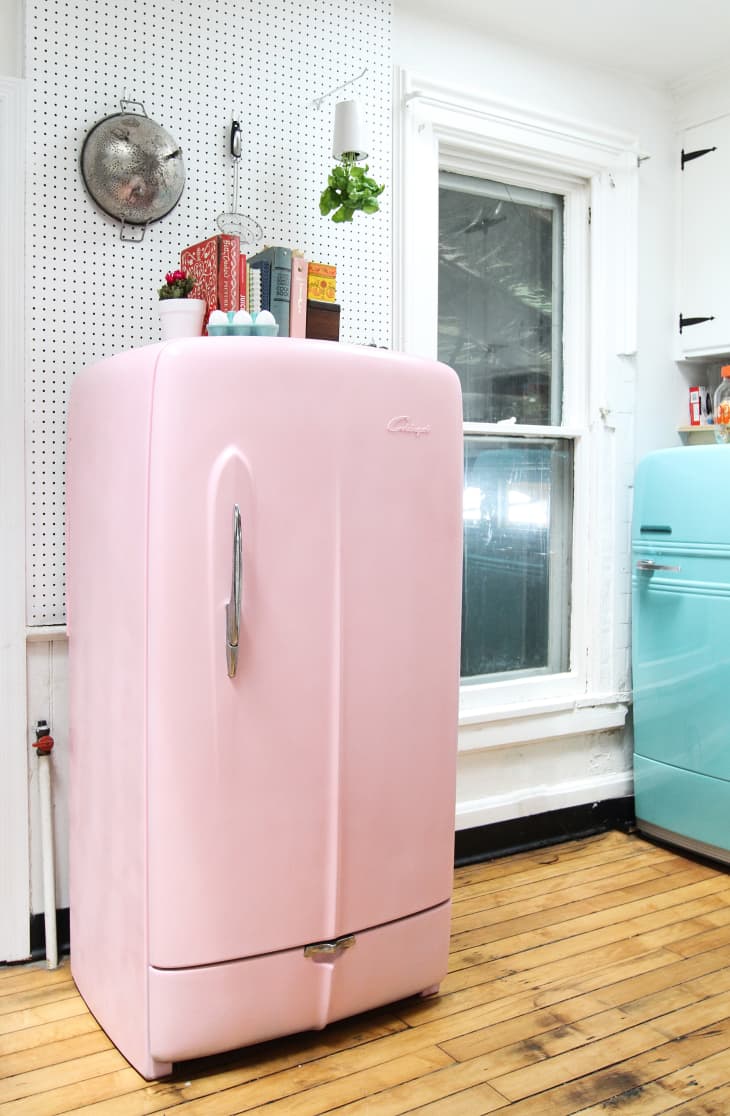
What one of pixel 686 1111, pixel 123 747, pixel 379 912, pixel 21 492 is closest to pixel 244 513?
pixel 123 747

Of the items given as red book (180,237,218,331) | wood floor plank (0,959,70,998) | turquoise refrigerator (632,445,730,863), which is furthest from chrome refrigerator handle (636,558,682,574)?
wood floor plank (0,959,70,998)

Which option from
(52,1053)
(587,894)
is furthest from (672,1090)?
(52,1053)

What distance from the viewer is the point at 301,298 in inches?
88.9

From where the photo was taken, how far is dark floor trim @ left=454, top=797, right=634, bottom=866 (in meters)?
3.08

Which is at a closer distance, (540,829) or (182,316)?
(182,316)

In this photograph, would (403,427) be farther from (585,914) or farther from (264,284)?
(585,914)

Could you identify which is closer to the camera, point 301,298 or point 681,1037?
point 681,1037

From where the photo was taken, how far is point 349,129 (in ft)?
7.93

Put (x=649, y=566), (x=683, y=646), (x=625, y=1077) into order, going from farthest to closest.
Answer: (x=649, y=566), (x=683, y=646), (x=625, y=1077)

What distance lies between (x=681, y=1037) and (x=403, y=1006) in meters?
0.62

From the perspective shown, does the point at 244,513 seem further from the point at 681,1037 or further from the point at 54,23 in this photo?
the point at 681,1037

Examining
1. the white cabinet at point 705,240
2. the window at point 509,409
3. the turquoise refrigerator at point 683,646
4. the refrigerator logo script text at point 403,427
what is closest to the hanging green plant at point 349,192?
the window at point 509,409

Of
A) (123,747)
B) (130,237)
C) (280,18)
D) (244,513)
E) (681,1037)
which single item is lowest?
(681,1037)

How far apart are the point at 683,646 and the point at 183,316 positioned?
1.92 m
